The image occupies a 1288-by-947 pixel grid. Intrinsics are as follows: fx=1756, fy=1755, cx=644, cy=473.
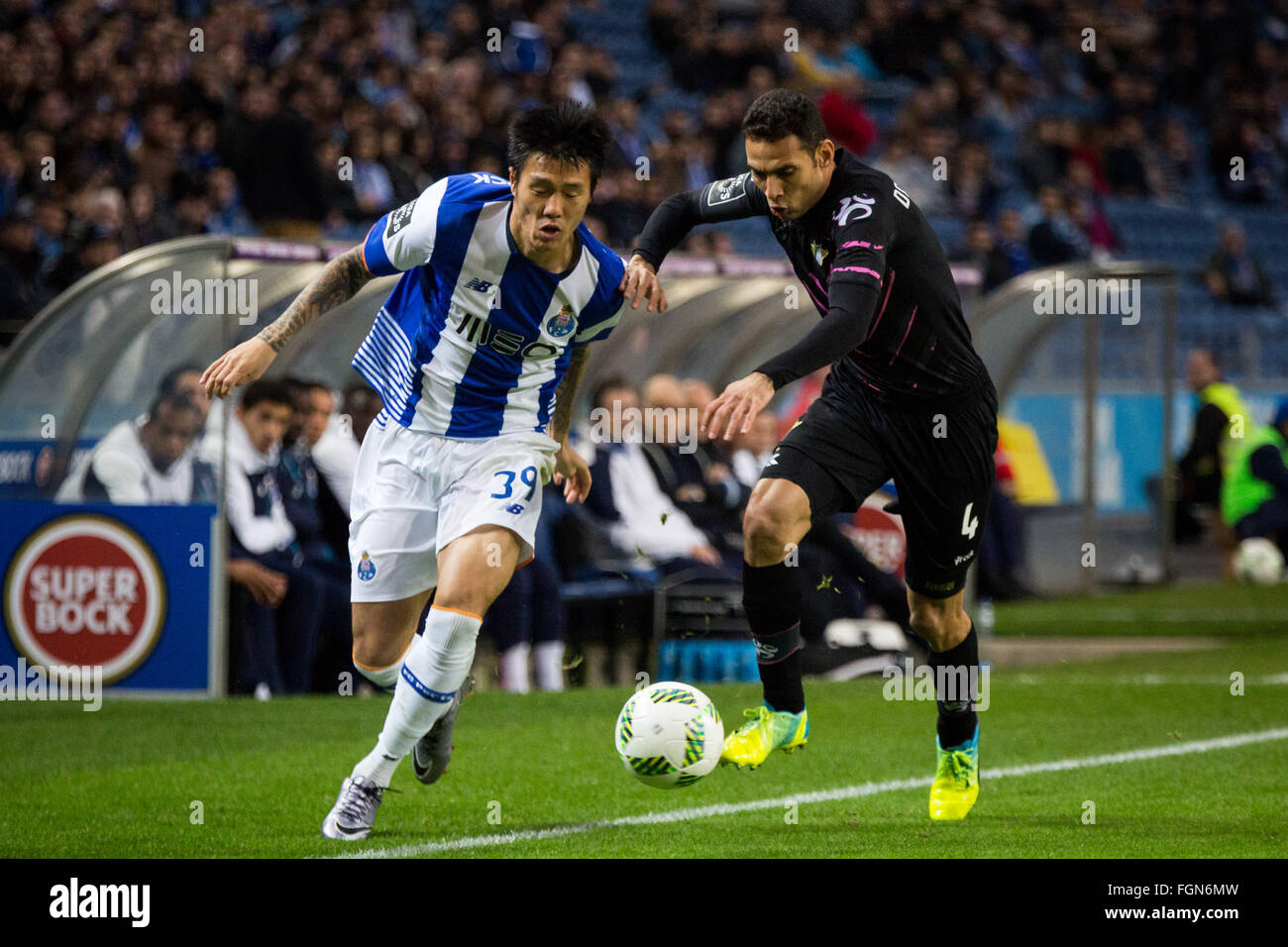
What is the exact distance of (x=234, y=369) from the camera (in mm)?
5289

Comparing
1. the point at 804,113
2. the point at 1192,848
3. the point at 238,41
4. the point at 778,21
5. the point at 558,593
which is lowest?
the point at 1192,848

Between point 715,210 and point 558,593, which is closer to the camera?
point 715,210

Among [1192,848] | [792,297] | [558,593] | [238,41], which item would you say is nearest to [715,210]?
[1192,848]

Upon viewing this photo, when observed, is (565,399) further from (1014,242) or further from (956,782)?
(1014,242)

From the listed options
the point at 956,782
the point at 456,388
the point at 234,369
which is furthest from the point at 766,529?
the point at 234,369

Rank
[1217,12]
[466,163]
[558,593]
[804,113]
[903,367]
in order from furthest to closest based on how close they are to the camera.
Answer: [1217,12], [466,163], [558,593], [903,367], [804,113]

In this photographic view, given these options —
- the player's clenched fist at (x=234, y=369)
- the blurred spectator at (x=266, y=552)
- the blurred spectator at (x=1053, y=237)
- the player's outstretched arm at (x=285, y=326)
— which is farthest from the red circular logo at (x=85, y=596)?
the blurred spectator at (x=1053, y=237)

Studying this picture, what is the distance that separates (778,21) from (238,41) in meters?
7.76

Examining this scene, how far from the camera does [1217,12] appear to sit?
83.3ft

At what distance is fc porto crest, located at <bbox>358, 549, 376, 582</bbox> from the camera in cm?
586

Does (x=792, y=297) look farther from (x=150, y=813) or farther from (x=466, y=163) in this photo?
(x=150, y=813)

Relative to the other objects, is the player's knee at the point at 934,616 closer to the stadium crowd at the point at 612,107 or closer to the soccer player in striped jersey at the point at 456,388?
the soccer player in striped jersey at the point at 456,388

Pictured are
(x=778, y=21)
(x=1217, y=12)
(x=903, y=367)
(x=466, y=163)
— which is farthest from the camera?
(x=1217, y=12)

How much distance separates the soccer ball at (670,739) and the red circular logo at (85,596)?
436cm
